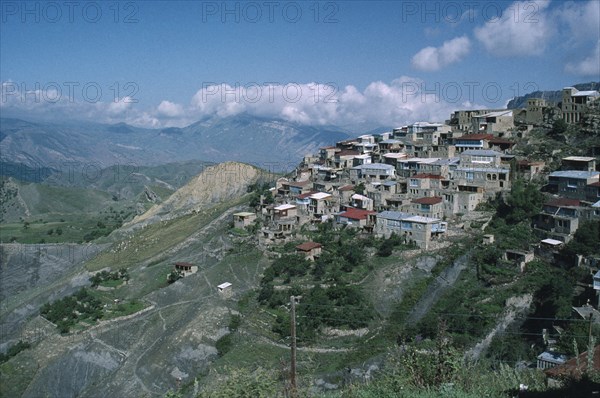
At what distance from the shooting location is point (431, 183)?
34625mm

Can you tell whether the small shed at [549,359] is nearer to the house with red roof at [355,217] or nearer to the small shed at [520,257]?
the small shed at [520,257]

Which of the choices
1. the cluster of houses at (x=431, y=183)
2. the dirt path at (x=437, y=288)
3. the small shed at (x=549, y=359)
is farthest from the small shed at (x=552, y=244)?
the small shed at (x=549, y=359)

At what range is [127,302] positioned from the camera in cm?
3369

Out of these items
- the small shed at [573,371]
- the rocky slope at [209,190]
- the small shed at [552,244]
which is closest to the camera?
the small shed at [573,371]

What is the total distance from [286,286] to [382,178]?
12644 millimetres

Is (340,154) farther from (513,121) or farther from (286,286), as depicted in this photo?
(286,286)

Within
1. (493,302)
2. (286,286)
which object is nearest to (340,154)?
(286,286)

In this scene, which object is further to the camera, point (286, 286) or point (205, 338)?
point (286, 286)

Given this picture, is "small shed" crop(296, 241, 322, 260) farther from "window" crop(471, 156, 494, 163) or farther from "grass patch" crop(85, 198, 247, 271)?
"grass patch" crop(85, 198, 247, 271)

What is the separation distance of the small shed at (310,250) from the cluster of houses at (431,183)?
2.70 meters

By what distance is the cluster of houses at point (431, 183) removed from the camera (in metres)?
30.5

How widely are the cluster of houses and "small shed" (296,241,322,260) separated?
2.70m

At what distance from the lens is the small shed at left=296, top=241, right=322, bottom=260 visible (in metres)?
31.4

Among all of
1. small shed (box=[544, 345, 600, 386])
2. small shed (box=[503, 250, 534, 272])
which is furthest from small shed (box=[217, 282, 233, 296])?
small shed (box=[544, 345, 600, 386])
